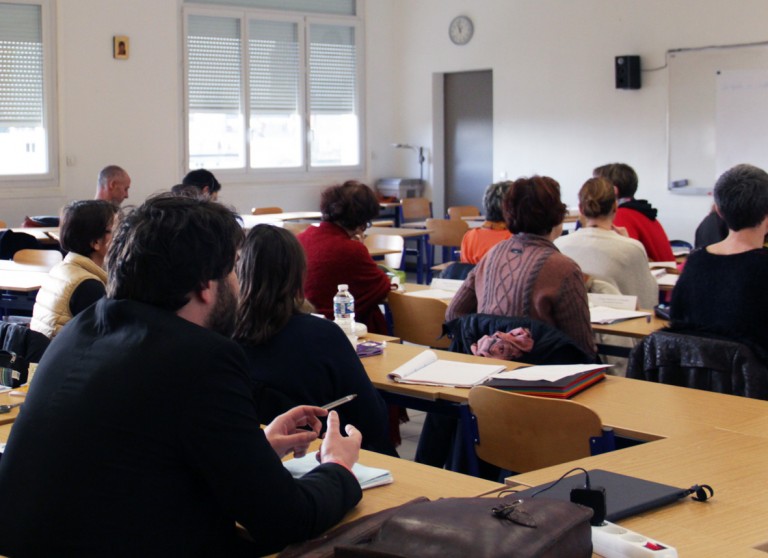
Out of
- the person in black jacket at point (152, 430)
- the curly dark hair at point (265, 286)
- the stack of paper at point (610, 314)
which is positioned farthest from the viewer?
the stack of paper at point (610, 314)

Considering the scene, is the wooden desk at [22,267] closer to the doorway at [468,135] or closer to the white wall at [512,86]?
the white wall at [512,86]

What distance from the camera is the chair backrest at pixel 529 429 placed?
2678 millimetres

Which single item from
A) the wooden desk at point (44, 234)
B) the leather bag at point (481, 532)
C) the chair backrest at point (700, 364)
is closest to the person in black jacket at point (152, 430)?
the leather bag at point (481, 532)

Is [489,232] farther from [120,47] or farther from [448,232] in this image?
[120,47]

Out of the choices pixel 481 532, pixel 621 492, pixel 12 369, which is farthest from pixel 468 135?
pixel 481 532

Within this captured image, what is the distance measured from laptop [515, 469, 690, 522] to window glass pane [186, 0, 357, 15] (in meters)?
9.46

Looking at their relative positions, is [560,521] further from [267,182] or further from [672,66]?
[267,182]

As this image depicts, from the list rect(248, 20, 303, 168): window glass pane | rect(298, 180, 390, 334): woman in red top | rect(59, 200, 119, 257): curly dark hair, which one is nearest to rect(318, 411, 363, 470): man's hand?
rect(59, 200, 119, 257): curly dark hair

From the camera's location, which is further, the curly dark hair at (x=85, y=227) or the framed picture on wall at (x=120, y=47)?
the framed picture on wall at (x=120, y=47)

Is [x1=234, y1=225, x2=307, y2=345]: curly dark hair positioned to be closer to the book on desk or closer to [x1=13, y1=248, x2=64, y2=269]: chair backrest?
the book on desk

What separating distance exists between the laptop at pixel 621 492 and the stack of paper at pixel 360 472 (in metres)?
0.32

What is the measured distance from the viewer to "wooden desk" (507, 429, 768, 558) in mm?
1892

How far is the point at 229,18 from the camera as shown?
434 inches

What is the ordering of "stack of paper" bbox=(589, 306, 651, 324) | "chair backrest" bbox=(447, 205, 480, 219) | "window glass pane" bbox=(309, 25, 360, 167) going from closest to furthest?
"stack of paper" bbox=(589, 306, 651, 324) → "chair backrest" bbox=(447, 205, 480, 219) → "window glass pane" bbox=(309, 25, 360, 167)
